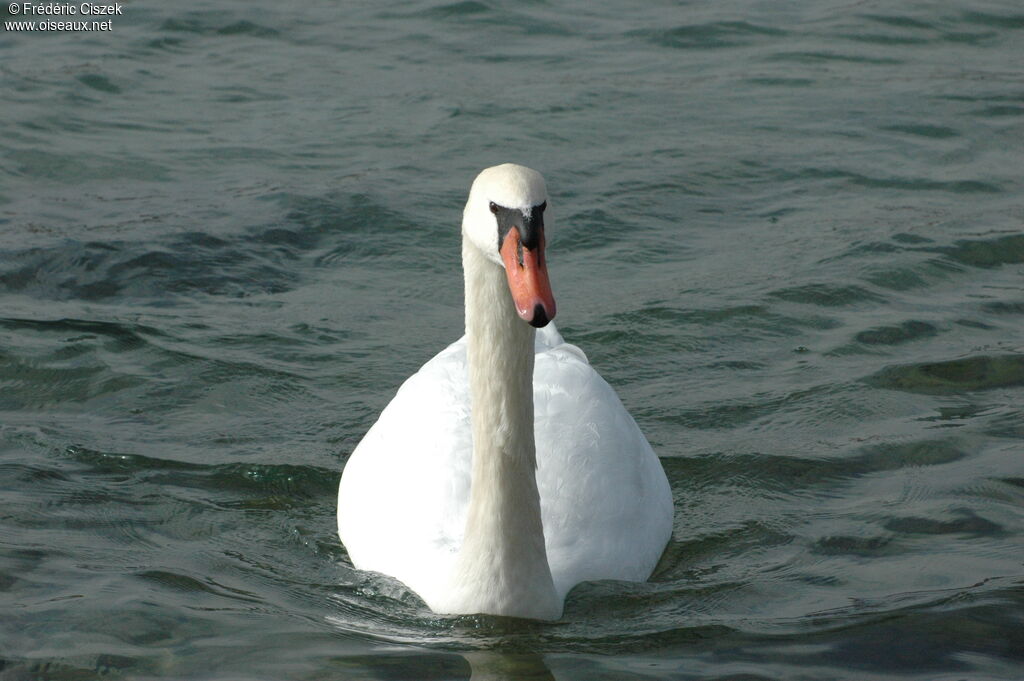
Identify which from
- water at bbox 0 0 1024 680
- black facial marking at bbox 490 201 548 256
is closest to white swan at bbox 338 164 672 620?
black facial marking at bbox 490 201 548 256

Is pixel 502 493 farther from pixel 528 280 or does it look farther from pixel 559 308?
pixel 559 308

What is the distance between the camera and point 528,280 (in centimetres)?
480

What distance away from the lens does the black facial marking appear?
4.84 m

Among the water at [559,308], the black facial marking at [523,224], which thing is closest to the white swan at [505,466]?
the black facial marking at [523,224]

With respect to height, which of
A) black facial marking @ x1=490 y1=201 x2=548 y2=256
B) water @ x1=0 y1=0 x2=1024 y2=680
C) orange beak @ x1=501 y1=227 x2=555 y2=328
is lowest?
water @ x1=0 y1=0 x2=1024 y2=680

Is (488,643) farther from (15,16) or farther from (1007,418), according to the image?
(15,16)

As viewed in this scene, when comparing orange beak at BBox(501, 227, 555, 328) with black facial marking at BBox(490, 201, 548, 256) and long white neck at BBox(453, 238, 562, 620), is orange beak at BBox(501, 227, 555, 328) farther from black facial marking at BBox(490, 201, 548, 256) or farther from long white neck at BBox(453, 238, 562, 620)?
long white neck at BBox(453, 238, 562, 620)

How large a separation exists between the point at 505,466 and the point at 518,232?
1016 mm

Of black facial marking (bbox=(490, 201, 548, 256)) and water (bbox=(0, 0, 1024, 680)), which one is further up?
black facial marking (bbox=(490, 201, 548, 256))

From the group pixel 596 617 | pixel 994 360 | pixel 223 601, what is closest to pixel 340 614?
pixel 223 601

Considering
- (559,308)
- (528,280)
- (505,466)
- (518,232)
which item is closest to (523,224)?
(518,232)

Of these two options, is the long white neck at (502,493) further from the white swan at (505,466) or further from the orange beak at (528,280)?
the orange beak at (528,280)

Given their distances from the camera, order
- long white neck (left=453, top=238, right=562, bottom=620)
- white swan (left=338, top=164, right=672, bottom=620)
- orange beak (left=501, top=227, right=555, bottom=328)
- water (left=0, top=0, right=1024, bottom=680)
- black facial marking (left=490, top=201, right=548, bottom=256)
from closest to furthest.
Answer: orange beak (left=501, top=227, right=555, bottom=328) < black facial marking (left=490, top=201, right=548, bottom=256) < white swan (left=338, top=164, right=672, bottom=620) < long white neck (left=453, top=238, right=562, bottom=620) < water (left=0, top=0, right=1024, bottom=680)

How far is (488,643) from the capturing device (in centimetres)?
550
